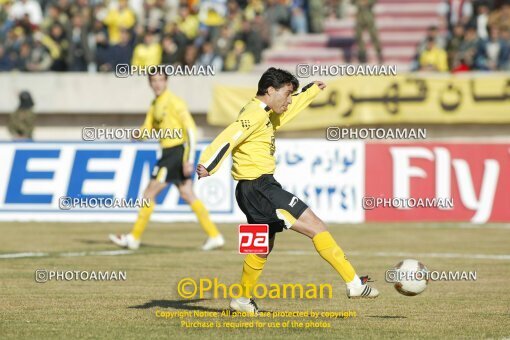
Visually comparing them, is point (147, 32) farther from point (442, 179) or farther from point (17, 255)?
point (17, 255)

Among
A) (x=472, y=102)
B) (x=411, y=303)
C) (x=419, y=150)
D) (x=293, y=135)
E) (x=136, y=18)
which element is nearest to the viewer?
(x=411, y=303)

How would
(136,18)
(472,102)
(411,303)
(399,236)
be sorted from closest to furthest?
(411,303), (399,236), (472,102), (136,18)

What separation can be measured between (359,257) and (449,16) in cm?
1405

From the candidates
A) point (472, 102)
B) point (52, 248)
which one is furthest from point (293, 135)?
point (52, 248)

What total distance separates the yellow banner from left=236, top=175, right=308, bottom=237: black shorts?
56.5 ft

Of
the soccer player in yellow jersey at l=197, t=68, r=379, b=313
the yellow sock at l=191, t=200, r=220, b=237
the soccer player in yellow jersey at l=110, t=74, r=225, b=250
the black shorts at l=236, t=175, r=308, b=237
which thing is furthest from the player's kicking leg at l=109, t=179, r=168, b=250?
the black shorts at l=236, t=175, r=308, b=237

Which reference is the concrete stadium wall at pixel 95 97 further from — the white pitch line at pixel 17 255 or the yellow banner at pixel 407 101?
the white pitch line at pixel 17 255

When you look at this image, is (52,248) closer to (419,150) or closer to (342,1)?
(419,150)

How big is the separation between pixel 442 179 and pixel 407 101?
4253 millimetres

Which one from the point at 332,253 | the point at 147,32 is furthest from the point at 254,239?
the point at 147,32

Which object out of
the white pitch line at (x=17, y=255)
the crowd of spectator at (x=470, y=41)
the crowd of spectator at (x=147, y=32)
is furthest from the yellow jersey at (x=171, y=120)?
the crowd of spectator at (x=470, y=41)

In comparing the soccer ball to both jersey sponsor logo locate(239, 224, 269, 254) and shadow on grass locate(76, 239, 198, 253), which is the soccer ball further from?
shadow on grass locate(76, 239, 198, 253)

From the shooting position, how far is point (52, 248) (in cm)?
1898

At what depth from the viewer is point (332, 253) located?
11320mm
